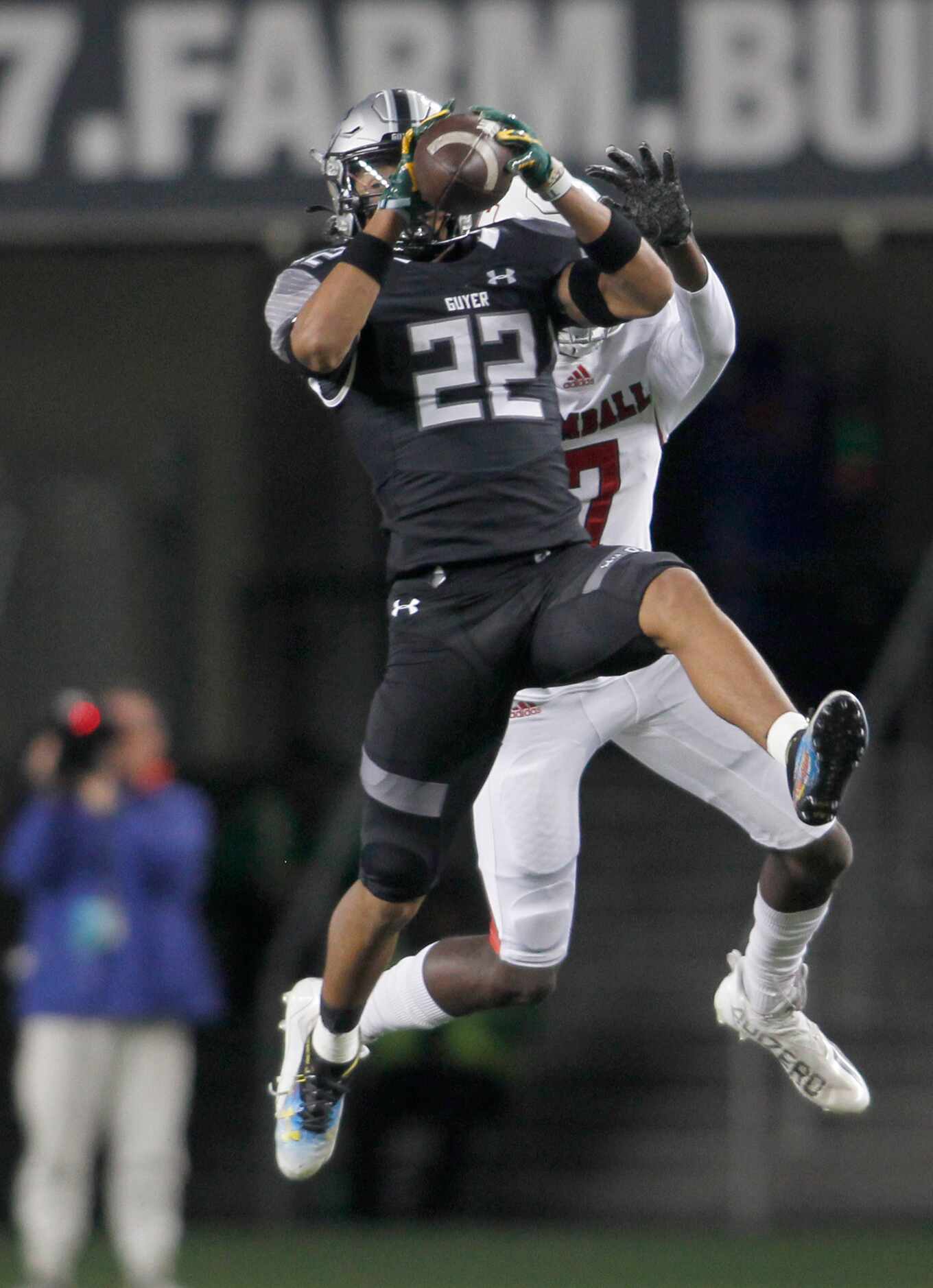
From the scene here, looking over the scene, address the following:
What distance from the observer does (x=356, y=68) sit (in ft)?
27.5

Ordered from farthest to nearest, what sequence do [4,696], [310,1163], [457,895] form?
[4,696] < [457,895] < [310,1163]

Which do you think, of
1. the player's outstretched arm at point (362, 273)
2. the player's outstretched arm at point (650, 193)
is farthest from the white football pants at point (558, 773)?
the player's outstretched arm at point (362, 273)

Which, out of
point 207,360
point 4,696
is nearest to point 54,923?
point 4,696

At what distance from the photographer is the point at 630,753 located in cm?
525

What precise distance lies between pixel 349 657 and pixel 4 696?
5.69ft

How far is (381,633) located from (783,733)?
7.97 meters

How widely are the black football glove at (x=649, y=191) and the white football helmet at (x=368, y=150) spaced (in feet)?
1.10

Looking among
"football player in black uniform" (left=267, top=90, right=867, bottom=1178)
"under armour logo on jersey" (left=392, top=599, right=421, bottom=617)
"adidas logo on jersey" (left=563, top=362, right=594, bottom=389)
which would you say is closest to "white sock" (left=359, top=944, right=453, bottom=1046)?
"football player in black uniform" (left=267, top=90, right=867, bottom=1178)

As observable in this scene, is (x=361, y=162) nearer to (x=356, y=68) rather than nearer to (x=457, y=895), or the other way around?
(x=356, y=68)

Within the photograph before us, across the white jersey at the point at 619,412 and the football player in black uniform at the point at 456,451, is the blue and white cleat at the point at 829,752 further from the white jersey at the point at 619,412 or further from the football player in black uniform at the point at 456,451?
the white jersey at the point at 619,412

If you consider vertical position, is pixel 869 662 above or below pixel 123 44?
below

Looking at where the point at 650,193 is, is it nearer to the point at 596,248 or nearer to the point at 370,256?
the point at 596,248

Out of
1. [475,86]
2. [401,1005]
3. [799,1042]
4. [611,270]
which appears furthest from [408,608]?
[475,86]

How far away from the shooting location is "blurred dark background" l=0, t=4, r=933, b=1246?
394 inches
